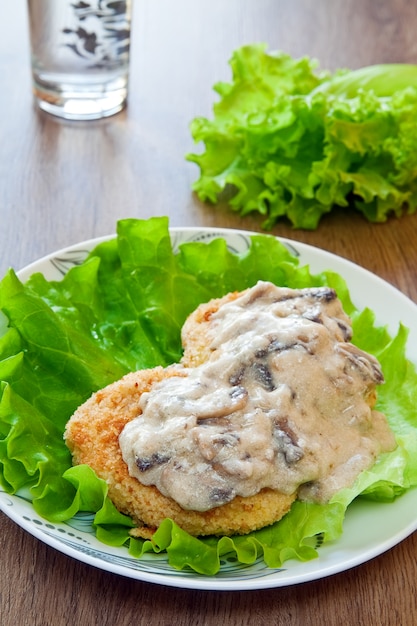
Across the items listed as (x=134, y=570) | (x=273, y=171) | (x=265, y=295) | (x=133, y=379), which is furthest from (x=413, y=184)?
(x=134, y=570)

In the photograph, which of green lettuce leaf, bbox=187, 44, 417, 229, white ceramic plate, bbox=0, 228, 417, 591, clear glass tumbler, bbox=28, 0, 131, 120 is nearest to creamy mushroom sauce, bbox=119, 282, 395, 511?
white ceramic plate, bbox=0, 228, 417, 591

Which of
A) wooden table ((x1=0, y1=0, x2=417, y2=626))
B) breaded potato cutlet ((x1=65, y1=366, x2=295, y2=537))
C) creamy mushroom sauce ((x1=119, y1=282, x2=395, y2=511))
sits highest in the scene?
creamy mushroom sauce ((x1=119, y1=282, x2=395, y2=511))

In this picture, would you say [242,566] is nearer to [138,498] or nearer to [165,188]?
[138,498]

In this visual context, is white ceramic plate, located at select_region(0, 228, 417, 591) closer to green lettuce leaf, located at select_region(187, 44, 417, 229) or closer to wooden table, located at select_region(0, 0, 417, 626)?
wooden table, located at select_region(0, 0, 417, 626)

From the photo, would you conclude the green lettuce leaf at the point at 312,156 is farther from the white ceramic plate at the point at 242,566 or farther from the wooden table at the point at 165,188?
the white ceramic plate at the point at 242,566

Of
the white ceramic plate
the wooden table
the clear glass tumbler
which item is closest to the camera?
the white ceramic plate

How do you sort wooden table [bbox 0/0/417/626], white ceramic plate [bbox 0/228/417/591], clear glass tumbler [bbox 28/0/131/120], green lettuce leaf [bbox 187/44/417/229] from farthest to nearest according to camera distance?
clear glass tumbler [bbox 28/0/131/120]
green lettuce leaf [bbox 187/44/417/229]
wooden table [bbox 0/0/417/626]
white ceramic plate [bbox 0/228/417/591]

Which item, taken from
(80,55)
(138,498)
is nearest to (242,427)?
(138,498)

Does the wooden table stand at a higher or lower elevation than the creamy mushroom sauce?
lower
